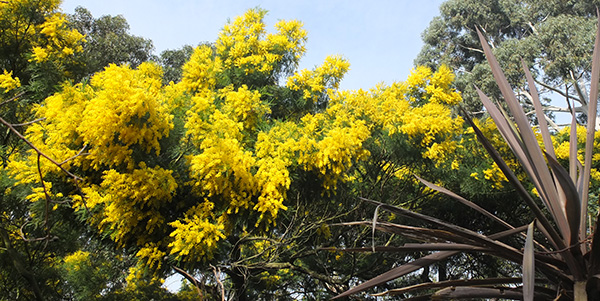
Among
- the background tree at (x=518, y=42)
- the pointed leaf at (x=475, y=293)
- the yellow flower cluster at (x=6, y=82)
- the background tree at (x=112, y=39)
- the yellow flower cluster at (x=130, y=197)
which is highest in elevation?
the background tree at (x=518, y=42)

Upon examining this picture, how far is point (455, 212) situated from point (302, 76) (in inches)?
174

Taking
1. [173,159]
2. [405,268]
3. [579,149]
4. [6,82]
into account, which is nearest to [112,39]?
[6,82]

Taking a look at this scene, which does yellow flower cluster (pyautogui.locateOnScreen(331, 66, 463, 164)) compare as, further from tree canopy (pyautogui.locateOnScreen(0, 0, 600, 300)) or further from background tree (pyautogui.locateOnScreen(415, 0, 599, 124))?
background tree (pyautogui.locateOnScreen(415, 0, 599, 124))

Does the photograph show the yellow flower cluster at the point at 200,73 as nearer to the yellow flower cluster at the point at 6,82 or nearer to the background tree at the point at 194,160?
the background tree at the point at 194,160

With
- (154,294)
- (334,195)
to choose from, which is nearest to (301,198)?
(334,195)

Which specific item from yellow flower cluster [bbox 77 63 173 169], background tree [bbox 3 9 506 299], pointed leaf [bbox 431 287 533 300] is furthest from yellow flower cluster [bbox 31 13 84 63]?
pointed leaf [bbox 431 287 533 300]

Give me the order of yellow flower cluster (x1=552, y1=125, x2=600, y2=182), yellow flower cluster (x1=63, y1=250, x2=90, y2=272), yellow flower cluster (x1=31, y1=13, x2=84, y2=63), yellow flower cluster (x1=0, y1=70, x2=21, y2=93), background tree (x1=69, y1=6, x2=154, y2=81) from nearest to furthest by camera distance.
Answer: yellow flower cluster (x1=0, y1=70, x2=21, y2=93)
yellow flower cluster (x1=31, y1=13, x2=84, y2=63)
yellow flower cluster (x1=552, y1=125, x2=600, y2=182)
yellow flower cluster (x1=63, y1=250, x2=90, y2=272)
background tree (x1=69, y1=6, x2=154, y2=81)

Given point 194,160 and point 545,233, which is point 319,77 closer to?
point 194,160

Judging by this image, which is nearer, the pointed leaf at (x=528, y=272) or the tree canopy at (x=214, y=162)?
the pointed leaf at (x=528, y=272)

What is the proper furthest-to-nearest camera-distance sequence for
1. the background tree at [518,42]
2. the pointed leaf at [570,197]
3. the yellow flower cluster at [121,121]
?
the background tree at [518,42] → the yellow flower cluster at [121,121] → the pointed leaf at [570,197]

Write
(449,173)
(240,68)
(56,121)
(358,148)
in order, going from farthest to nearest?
(449,173)
(240,68)
(358,148)
(56,121)

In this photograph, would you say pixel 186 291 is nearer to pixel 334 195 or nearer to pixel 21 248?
pixel 21 248

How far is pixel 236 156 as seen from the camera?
5340mm

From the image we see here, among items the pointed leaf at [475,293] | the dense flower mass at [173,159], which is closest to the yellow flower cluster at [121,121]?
the dense flower mass at [173,159]
